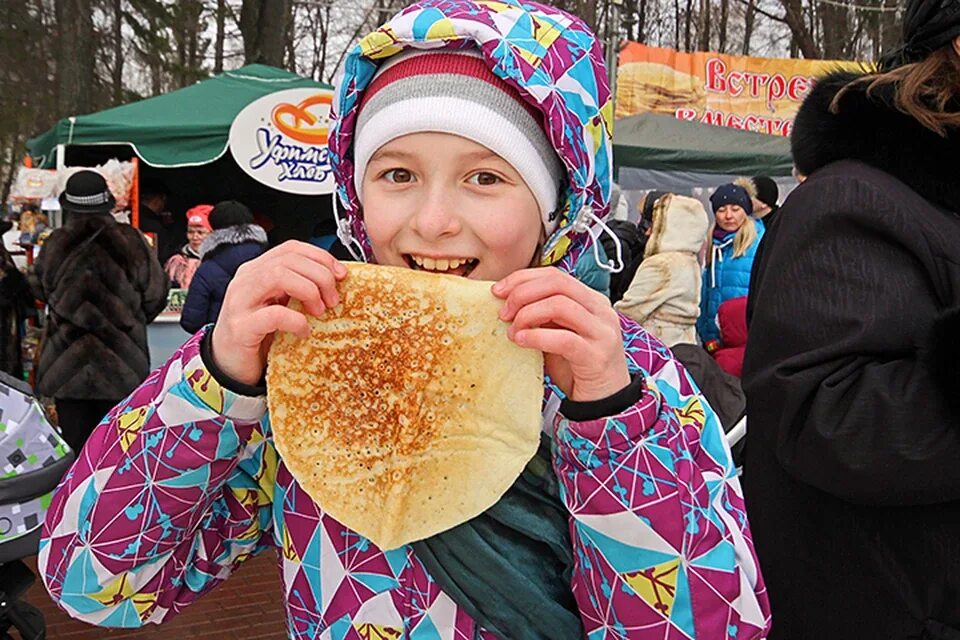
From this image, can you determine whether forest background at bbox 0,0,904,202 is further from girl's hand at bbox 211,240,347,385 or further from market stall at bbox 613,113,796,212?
girl's hand at bbox 211,240,347,385

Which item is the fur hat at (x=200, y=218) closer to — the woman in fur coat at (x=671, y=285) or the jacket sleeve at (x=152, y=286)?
the jacket sleeve at (x=152, y=286)

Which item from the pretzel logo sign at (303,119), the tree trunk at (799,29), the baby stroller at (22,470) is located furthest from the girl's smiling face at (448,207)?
the tree trunk at (799,29)

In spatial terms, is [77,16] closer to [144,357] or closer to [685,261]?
[144,357]

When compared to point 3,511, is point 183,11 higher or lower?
higher

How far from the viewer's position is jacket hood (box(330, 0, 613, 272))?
1.30 m

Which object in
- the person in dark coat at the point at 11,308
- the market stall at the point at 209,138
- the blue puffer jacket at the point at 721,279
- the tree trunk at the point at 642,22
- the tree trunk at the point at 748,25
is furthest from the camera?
the tree trunk at the point at 642,22

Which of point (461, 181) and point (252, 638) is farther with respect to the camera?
point (252, 638)

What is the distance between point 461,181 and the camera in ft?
4.20

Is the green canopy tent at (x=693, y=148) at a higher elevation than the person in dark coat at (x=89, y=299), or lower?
higher

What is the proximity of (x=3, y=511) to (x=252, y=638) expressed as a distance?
1787 millimetres

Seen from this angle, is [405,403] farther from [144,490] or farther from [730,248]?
[730,248]

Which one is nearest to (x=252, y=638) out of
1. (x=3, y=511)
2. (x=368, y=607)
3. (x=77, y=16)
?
(x=3, y=511)

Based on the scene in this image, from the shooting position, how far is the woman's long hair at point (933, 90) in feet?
5.45

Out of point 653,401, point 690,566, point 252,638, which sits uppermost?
point 653,401
